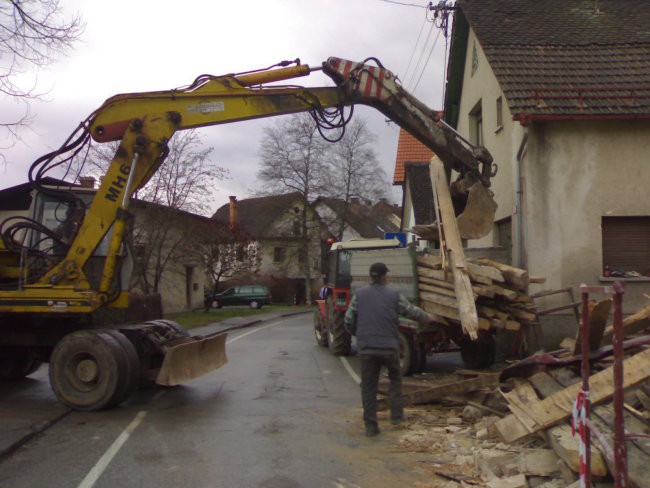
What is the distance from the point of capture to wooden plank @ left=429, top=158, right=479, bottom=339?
865 cm

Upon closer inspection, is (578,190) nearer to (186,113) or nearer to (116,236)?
(186,113)

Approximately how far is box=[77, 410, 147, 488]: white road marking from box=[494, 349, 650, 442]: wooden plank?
3.68 metres

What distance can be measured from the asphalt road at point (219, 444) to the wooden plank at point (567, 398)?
0.93 meters

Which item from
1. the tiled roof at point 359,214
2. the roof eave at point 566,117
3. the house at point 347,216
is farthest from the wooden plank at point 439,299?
the house at point 347,216

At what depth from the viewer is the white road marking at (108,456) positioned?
5.54 m

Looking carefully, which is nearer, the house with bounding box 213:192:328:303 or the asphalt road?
the asphalt road

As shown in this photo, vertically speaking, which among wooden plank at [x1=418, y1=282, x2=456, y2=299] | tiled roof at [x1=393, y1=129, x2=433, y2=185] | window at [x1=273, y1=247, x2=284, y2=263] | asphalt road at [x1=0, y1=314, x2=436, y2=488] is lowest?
asphalt road at [x1=0, y1=314, x2=436, y2=488]

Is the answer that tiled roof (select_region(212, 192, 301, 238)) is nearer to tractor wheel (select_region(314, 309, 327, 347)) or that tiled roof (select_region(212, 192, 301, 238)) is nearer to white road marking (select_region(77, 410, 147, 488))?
tractor wheel (select_region(314, 309, 327, 347))

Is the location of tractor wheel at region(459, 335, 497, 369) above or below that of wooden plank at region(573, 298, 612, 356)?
below

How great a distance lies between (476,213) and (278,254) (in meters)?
46.6

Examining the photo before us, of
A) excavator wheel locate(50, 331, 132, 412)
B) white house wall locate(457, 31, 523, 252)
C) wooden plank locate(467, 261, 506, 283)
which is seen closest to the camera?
excavator wheel locate(50, 331, 132, 412)

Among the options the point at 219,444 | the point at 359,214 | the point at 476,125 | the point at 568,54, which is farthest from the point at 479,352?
the point at 359,214

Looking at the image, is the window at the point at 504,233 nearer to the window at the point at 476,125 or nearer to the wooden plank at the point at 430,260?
the window at the point at 476,125

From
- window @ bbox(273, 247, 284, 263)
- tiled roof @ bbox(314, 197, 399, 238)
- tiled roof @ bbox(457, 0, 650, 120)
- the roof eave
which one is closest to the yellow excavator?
the roof eave
